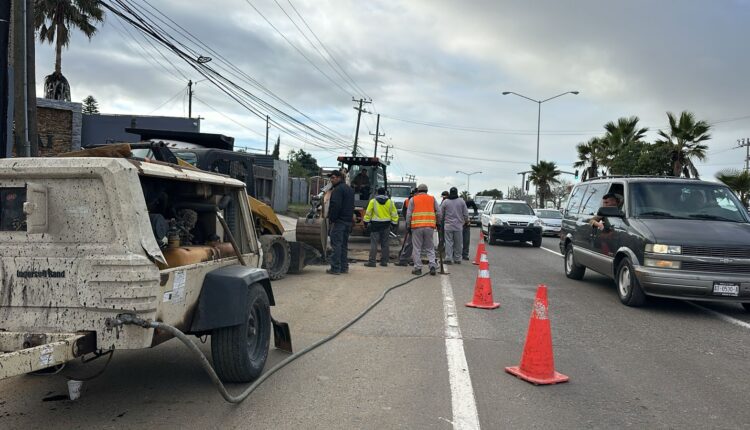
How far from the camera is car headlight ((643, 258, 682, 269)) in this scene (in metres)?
8.11

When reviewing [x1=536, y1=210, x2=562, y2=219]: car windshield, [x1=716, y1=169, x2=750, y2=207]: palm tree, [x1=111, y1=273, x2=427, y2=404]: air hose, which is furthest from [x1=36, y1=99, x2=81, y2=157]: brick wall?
[x1=716, y1=169, x2=750, y2=207]: palm tree

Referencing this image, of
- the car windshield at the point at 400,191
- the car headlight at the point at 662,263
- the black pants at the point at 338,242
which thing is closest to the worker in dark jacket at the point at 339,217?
the black pants at the point at 338,242

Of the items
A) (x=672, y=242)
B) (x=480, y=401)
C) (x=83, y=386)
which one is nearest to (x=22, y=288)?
Answer: (x=83, y=386)

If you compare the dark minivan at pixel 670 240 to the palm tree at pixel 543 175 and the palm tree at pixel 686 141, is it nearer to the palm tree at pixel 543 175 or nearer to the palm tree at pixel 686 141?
the palm tree at pixel 686 141

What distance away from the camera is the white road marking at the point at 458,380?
13.8 ft

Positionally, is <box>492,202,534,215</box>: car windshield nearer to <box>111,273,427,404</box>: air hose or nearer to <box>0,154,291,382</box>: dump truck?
<box>111,273,427,404</box>: air hose

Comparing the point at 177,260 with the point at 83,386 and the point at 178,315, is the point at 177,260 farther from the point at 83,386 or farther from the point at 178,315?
the point at 83,386

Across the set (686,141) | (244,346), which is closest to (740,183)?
(686,141)

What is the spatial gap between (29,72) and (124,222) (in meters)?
8.99

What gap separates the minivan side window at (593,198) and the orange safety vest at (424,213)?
3.05 m

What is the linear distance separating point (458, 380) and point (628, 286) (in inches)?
195

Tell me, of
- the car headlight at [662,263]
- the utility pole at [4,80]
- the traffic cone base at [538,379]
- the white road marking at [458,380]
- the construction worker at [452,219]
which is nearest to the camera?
the white road marking at [458,380]

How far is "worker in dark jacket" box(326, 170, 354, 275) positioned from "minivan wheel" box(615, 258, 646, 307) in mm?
5183

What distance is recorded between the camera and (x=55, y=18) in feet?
83.8
